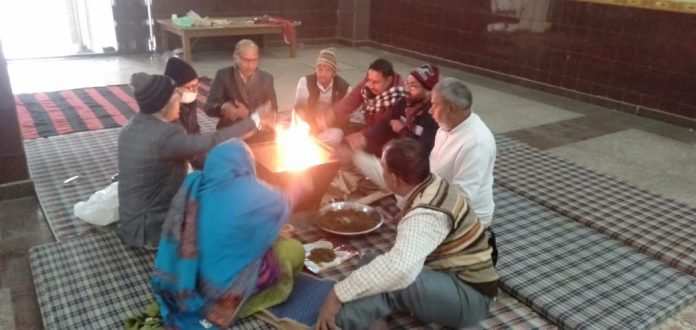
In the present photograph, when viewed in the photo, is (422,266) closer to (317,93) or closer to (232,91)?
(232,91)

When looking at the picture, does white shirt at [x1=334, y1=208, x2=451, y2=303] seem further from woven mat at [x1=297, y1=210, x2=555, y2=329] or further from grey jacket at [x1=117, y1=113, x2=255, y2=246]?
grey jacket at [x1=117, y1=113, x2=255, y2=246]

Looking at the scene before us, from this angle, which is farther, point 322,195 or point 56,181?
point 56,181

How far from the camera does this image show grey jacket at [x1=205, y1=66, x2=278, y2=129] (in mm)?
4090

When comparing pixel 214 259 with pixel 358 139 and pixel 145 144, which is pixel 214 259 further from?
pixel 358 139

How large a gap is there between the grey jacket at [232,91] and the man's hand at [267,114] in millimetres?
99

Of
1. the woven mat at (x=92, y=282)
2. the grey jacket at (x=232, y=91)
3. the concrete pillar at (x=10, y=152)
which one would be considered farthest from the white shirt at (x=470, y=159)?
the concrete pillar at (x=10, y=152)

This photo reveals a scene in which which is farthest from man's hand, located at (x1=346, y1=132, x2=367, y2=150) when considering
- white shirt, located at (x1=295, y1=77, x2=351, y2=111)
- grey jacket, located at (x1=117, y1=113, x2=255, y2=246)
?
grey jacket, located at (x1=117, y1=113, x2=255, y2=246)

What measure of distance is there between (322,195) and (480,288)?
1349 mm

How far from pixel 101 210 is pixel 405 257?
2.07 meters

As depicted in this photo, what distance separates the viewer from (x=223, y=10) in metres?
8.98

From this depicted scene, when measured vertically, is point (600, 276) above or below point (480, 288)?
below

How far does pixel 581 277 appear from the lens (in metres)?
2.95

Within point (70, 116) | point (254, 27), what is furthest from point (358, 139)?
point (254, 27)

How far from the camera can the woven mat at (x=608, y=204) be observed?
3.29 meters
